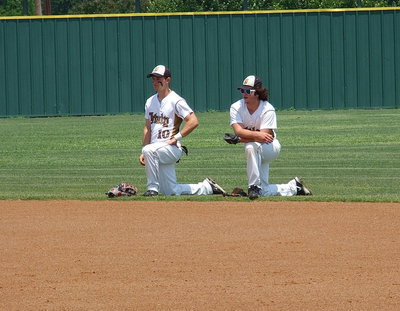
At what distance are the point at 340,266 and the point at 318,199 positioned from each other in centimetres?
412

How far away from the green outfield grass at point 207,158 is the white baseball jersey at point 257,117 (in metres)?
0.84

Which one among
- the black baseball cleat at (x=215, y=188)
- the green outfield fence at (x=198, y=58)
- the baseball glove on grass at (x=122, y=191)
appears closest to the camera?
the baseball glove on grass at (x=122, y=191)

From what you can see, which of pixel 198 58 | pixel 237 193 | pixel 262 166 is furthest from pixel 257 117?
pixel 198 58

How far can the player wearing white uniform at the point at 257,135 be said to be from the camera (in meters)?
12.2

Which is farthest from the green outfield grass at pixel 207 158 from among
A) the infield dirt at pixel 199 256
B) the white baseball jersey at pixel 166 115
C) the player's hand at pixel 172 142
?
the infield dirt at pixel 199 256

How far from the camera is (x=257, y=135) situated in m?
12.3

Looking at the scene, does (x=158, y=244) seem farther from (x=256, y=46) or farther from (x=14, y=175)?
(x=256, y=46)

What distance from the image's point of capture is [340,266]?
817 cm

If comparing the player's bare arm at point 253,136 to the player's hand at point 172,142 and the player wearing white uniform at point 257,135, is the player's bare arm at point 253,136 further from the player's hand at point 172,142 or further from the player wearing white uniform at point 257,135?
the player's hand at point 172,142

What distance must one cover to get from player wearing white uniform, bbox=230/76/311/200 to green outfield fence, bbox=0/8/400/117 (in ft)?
62.1

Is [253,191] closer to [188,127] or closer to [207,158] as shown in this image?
[188,127]

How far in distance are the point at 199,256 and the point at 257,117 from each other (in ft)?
13.1

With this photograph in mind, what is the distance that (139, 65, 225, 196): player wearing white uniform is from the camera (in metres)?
12.5

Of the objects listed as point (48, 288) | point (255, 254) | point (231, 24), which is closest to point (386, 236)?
point (255, 254)
